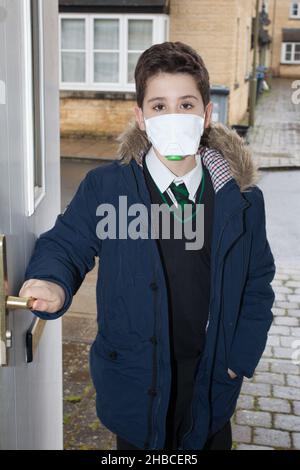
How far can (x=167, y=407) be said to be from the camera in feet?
6.86

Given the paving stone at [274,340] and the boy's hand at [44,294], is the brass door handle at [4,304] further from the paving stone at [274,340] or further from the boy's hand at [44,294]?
the paving stone at [274,340]

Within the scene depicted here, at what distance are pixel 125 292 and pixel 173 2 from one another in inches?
590

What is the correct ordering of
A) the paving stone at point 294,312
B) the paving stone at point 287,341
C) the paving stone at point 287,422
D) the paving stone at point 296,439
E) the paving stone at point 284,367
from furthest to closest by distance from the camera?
the paving stone at point 294,312, the paving stone at point 287,341, the paving stone at point 284,367, the paving stone at point 287,422, the paving stone at point 296,439

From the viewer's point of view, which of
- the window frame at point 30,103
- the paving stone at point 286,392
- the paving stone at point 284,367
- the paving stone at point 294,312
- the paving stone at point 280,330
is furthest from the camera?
the paving stone at point 294,312

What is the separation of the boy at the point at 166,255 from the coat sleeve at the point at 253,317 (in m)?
0.06

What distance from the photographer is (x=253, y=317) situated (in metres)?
2.28

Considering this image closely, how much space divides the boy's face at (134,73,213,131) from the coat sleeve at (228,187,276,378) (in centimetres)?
42

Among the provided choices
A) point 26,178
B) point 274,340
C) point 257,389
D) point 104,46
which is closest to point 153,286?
point 26,178

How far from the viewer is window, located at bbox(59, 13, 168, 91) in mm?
15742

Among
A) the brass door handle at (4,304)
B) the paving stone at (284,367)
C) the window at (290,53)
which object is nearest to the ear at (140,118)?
the brass door handle at (4,304)

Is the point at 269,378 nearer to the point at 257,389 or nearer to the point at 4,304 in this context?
the point at 257,389

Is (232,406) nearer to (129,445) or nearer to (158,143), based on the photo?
(129,445)

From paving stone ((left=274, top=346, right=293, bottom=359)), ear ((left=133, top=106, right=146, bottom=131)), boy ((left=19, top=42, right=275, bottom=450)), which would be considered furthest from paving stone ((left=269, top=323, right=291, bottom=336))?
ear ((left=133, top=106, right=146, bottom=131))

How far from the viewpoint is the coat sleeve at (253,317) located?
7.34 ft
